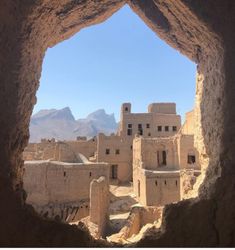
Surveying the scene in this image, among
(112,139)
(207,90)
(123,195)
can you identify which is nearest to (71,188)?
(123,195)

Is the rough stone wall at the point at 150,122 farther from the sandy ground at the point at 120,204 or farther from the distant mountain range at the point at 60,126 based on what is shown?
the distant mountain range at the point at 60,126

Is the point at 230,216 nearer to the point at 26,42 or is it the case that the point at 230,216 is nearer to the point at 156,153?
the point at 26,42

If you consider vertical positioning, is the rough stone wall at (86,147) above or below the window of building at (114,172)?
above

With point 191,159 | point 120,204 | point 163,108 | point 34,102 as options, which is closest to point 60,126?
point 163,108

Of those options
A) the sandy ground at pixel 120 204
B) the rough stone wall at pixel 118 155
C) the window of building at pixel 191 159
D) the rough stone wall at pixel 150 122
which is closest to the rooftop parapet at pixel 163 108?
the rough stone wall at pixel 150 122

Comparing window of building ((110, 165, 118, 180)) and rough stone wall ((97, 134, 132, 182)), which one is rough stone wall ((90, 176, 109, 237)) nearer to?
rough stone wall ((97, 134, 132, 182))

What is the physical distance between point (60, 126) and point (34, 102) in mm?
113213

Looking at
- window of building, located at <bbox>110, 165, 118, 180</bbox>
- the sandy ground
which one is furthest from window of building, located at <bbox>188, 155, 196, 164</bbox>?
window of building, located at <bbox>110, 165, 118, 180</bbox>

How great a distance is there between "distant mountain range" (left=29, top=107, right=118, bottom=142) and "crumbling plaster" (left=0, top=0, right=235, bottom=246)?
90486 millimetres

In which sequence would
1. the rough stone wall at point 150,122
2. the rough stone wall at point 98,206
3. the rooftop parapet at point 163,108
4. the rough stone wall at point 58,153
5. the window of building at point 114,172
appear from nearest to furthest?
the rough stone wall at point 98,206, the rough stone wall at point 58,153, the window of building at point 114,172, the rough stone wall at point 150,122, the rooftop parapet at point 163,108

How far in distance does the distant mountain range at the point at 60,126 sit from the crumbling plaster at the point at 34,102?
3562 inches

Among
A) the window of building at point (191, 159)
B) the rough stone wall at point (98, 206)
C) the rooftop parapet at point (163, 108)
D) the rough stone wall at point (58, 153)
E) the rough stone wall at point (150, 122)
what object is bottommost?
the rough stone wall at point (98, 206)

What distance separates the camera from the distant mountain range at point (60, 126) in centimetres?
10426

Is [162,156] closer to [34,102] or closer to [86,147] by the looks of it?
[86,147]
